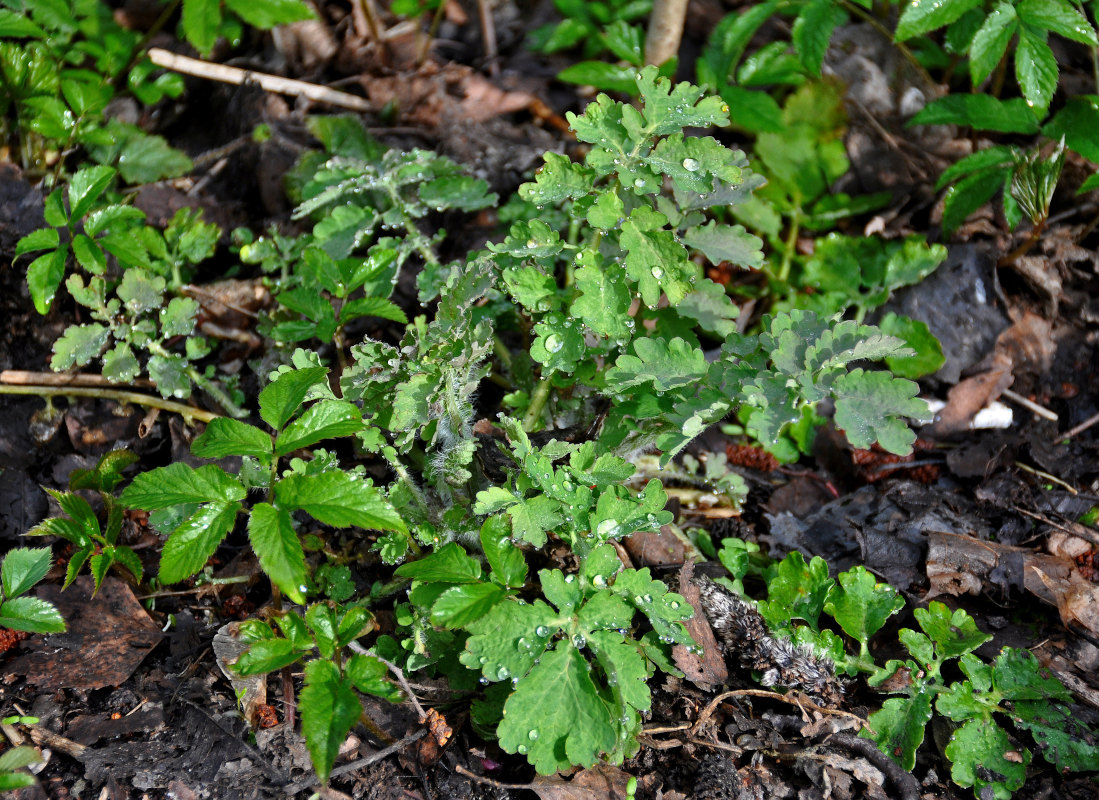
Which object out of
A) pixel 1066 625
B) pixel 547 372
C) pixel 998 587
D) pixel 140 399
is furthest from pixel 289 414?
pixel 1066 625

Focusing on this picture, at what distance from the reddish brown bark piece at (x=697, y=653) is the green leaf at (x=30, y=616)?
5.15ft

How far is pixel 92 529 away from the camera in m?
2.04

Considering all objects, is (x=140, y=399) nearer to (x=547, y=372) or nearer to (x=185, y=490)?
(x=185, y=490)

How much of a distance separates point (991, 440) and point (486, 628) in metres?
2.01

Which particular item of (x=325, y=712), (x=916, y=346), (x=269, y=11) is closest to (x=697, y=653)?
(x=325, y=712)

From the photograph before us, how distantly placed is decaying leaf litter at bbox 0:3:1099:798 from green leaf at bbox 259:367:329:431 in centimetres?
63

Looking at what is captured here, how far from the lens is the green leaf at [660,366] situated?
189cm

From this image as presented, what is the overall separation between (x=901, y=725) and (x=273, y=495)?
1.69 metres

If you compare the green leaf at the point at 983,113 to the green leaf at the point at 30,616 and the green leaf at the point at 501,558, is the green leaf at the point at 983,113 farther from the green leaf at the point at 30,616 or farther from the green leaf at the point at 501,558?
the green leaf at the point at 30,616

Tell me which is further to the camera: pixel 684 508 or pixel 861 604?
pixel 684 508

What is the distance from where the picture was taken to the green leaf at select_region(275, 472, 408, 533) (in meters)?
1.65

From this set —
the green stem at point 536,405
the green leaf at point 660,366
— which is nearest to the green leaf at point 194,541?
the green stem at point 536,405

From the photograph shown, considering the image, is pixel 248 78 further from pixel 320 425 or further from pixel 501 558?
pixel 501 558

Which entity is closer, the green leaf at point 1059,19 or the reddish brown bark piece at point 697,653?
the reddish brown bark piece at point 697,653
